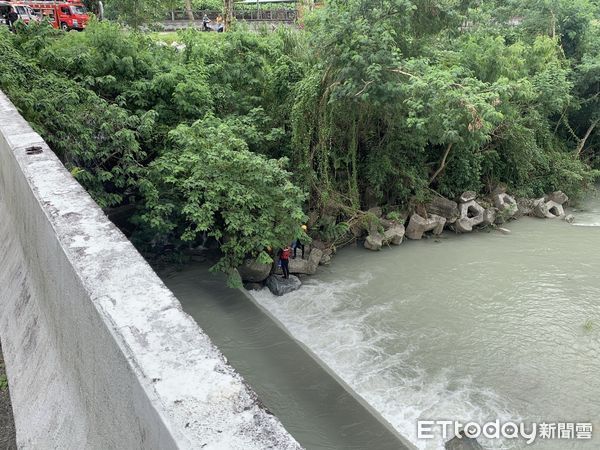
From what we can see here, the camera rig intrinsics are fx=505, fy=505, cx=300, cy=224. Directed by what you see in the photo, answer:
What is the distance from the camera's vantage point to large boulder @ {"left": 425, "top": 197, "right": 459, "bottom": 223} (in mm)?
12117

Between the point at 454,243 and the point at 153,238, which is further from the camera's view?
the point at 454,243

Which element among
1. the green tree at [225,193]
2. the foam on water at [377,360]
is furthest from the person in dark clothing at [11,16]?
the foam on water at [377,360]

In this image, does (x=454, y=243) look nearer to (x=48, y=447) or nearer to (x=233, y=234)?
(x=233, y=234)

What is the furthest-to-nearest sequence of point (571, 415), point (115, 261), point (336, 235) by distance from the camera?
point (336, 235)
point (571, 415)
point (115, 261)

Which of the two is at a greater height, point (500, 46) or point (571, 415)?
point (500, 46)

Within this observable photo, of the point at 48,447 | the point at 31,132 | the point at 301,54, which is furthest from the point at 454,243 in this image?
the point at 48,447

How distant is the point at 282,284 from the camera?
31.1 ft

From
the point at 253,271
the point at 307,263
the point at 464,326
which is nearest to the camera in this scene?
the point at 464,326

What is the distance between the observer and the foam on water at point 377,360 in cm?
651

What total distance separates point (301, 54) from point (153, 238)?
5.43 metres

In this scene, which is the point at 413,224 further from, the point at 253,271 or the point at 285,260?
the point at 253,271

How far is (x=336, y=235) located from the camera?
10.8 m

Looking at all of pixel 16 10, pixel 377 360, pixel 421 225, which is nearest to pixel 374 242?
pixel 421 225

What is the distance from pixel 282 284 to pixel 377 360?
8.59 ft
